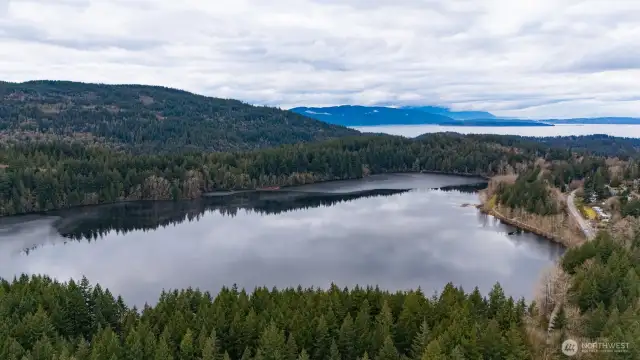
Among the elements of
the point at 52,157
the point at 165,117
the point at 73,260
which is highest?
the point at 165,117

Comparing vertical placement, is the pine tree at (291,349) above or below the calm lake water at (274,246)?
above

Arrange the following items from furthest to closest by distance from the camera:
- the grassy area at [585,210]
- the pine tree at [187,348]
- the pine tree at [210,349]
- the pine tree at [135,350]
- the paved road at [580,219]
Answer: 1. the grassy area at [585,210]
2. the paved road at [580,219]
3. the pine tree at [187,348]
4. the pine tree at [135,350]
5. the pine tree at [210,349]

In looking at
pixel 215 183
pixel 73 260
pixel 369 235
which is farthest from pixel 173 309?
pixel 215 183

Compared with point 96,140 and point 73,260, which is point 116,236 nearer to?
point 73,260

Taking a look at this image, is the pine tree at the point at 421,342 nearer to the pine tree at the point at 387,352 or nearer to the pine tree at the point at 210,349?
the pine tree at the point at 387,352

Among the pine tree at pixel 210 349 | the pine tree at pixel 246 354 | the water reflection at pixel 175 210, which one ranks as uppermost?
the pine tree at pixel 210 349

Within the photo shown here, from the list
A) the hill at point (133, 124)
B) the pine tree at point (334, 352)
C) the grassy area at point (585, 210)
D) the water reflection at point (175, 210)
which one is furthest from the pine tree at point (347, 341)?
the hill at point (133, 124)

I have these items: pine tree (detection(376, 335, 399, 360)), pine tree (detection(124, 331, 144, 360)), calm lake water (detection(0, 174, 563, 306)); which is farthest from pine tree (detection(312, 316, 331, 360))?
calm lake water (detection(0, 174, 563, 306))
